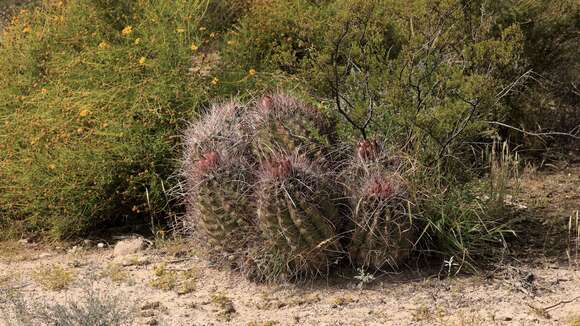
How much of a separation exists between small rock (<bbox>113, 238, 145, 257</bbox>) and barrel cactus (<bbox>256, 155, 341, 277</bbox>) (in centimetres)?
135

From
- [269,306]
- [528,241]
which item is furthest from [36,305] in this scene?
[528,241]

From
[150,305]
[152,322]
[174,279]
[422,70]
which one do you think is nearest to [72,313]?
[152,322]

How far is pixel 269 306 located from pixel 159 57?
8.38 ft

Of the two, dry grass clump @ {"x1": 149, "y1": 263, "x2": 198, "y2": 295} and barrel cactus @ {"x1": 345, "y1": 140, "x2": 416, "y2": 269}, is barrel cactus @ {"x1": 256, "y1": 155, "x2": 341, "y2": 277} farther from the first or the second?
dry grass clump @ {"x1": 149, "y1": 263, "x2": 198, "y2": 295}

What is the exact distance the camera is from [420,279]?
15.9ft

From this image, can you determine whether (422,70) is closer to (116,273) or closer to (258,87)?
(258,87)

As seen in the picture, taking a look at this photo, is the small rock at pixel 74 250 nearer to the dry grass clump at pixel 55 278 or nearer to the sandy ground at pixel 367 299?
the dry grass clump at pixel 55 278

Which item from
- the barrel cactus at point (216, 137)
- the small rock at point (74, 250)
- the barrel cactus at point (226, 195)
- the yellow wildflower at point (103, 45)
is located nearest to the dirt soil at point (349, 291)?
the small rock at point (74, 250)

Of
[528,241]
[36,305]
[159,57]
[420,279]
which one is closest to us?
[36,305]

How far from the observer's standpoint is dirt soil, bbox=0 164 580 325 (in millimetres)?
4398

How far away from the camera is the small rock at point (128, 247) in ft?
19.2

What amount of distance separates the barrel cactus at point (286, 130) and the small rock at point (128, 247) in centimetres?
128

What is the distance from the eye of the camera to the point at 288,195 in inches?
178

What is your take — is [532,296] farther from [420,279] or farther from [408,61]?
[408,61]
